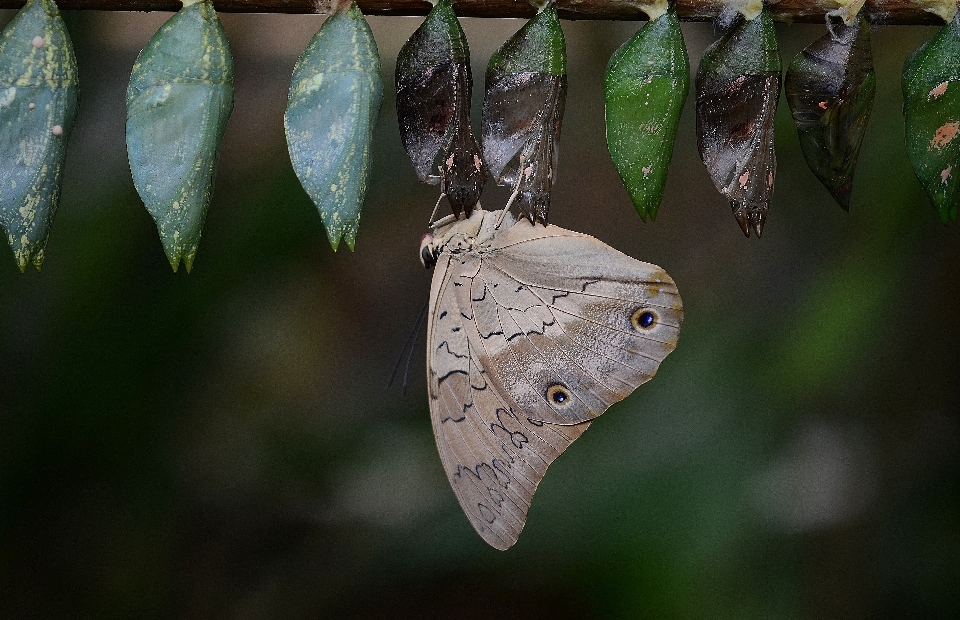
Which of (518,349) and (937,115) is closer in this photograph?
(937,115)

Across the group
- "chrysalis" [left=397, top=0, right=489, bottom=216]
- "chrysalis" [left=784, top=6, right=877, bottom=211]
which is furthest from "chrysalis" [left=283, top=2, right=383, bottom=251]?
"chrysalis" [left=784, top=6, right=877, bottom=211]

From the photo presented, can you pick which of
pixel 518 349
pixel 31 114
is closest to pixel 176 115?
pixel 31 114

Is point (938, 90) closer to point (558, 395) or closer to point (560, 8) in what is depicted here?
point (560, 8)

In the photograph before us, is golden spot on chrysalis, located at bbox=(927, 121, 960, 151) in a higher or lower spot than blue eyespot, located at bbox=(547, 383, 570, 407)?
higher

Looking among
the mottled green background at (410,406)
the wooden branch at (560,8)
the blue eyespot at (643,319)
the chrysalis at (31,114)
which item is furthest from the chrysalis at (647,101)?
the mottled green background at (410,406)

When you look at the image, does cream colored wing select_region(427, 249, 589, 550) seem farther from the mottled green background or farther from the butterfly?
the mottled green background

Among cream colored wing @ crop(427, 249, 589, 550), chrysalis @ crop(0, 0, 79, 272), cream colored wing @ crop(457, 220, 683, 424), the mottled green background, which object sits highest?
chrysalis @ crop(0, 0, 79, 272)

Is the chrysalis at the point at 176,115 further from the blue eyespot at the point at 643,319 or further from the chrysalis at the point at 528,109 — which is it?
the blue eyespot at the point at 643,319
